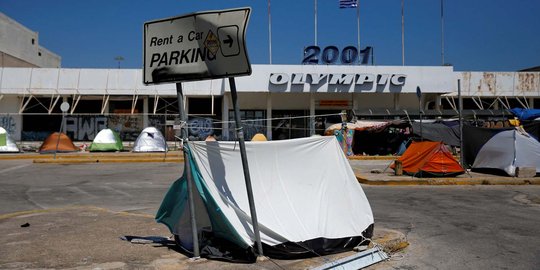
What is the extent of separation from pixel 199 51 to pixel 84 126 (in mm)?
30826

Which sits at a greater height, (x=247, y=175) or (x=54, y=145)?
(x=54, y=145)

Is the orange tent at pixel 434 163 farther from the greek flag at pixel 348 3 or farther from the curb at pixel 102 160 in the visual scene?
the greek flag at pixel 348 3

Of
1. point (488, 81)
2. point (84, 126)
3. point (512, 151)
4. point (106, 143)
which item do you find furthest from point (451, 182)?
point (84, 126)

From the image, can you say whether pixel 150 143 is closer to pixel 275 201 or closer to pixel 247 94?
pixel 247 94

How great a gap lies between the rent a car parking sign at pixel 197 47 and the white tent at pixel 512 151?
13752mm

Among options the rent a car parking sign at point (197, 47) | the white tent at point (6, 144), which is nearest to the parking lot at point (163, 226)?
the rent a car parking sign at point (197, 47)

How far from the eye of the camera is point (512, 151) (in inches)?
643

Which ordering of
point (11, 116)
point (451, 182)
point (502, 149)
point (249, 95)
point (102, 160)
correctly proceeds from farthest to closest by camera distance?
point (249, 95) < point (11, 116) < point (102, 160) < point (502, 149) < point (451, 182)

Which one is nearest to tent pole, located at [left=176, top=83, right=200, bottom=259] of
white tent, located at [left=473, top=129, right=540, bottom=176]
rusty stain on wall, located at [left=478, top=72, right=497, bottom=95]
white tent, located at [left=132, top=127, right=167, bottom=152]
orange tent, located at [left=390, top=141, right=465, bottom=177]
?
orange tent, located at [left=390, top=141, right=465, bottom=177]

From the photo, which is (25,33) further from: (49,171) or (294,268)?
(294,268)

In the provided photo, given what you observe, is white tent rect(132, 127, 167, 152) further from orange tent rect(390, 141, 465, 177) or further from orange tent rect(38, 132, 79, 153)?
orange tent rect(390, 141, 465, 177)

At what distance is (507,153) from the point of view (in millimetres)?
16484

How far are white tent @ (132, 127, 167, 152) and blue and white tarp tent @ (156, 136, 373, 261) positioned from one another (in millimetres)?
20889

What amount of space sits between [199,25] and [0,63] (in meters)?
40.2
